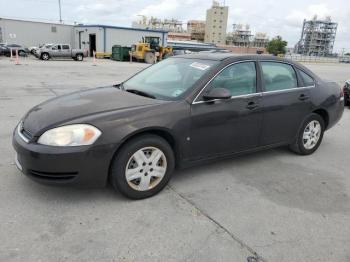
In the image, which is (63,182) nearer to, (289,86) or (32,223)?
(32,223)

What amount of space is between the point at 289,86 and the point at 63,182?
10.8ft

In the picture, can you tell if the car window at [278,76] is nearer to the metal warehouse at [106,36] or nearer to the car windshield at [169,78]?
the car windshield at [169,78]

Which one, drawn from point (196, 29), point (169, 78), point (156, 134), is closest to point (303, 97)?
point (169, 78)

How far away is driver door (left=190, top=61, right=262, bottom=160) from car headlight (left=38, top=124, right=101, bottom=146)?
3.73ft

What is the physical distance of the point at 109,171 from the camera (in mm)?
3365

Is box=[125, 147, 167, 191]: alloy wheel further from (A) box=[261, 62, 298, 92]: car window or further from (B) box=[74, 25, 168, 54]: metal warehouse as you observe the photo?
(B) box=[74, 25, 168, 54]: metal warehouse

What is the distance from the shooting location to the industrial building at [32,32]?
139 ft

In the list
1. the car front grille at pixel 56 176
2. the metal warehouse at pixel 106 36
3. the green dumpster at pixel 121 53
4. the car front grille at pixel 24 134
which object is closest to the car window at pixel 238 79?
the car front grille at pixel 56 176

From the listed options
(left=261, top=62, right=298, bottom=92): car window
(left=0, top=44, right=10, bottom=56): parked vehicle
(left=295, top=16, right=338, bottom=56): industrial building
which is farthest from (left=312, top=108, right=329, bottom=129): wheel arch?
(left=295, top=16, right=338, bottom=56): industrial building

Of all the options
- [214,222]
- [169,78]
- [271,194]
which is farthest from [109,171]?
[271,194]

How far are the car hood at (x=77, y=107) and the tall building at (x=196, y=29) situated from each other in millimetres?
138502

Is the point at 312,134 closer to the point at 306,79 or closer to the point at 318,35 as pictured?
the point at 306,79

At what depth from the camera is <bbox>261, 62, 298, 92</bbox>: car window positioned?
4516 millimetres

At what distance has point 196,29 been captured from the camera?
476 feet
